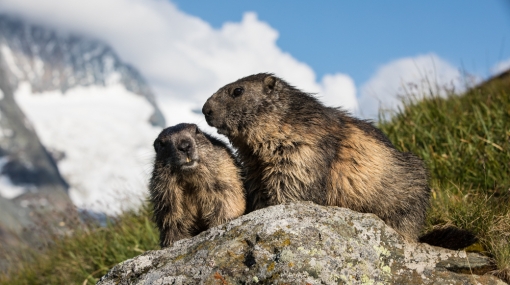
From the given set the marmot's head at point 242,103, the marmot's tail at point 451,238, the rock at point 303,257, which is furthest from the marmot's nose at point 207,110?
the marmot's tail at point 451,238

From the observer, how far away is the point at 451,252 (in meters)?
4.82

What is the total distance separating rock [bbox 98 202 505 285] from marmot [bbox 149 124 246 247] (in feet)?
2.56

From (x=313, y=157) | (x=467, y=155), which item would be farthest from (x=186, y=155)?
(x=467, y=155)

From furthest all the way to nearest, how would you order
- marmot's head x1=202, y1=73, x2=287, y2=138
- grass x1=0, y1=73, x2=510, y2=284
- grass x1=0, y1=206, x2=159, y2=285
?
grass x1=0, y1=206, x2=159, y2=285, grass x1=0, y1=73, x2=510, y2=284, marmot's head x1=202, y1=73, x2=287, y2=138

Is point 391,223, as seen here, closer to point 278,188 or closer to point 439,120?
point 278,188

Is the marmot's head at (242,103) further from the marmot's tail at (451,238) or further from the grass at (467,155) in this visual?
the grass at (467,155)

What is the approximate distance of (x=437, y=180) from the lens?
776 cm

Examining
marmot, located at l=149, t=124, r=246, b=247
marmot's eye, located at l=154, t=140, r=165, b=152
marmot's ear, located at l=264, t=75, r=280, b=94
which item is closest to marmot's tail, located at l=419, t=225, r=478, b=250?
marmot, located at l=149, t=124, r=246, b=247

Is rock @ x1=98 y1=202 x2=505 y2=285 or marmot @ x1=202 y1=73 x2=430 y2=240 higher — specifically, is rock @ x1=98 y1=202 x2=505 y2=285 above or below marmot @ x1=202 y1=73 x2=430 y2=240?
below

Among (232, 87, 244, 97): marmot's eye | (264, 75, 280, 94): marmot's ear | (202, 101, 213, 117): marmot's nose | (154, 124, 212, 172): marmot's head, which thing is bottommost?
(154, 124, 212, 172): marmot's head

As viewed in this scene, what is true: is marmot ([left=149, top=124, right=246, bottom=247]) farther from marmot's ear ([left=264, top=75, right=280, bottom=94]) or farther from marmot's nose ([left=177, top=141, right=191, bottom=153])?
marmot's ear ([left=264, top=75, right=280, bottom=94])

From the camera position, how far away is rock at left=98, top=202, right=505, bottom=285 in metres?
4.24

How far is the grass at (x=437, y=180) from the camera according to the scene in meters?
6.84

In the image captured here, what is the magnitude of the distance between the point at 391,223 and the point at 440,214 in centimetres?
106
